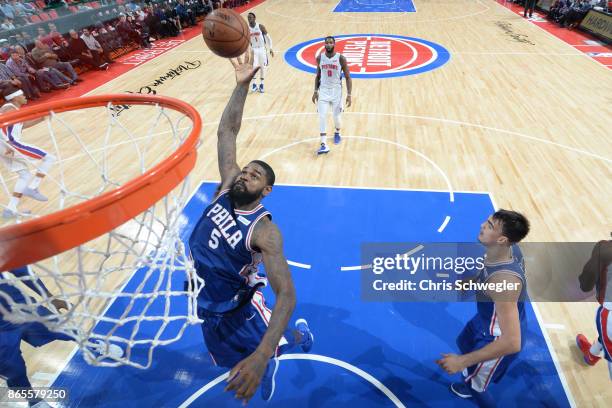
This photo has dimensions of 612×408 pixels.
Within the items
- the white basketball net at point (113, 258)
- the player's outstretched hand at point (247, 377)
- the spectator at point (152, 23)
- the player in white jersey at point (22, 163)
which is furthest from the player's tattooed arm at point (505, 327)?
the spectator at point (152, 23)

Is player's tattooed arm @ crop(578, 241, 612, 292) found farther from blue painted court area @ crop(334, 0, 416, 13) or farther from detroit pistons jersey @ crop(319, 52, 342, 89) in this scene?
blue painted court area @ crop(334, 0, 416, 13)

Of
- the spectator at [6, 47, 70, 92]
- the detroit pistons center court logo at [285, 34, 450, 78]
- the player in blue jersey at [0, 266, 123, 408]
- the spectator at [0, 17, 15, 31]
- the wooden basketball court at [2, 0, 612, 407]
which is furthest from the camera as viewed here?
the spectator at [0, 17, 15, 31]

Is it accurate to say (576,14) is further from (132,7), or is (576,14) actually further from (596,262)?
(132,7)

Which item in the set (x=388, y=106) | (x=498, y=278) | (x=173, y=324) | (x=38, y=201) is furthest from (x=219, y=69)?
(x=498, y=278)

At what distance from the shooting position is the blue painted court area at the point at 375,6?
1800cm

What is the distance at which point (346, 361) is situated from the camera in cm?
336

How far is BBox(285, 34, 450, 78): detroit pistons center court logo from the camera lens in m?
10.4

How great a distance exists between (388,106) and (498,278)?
6426mm

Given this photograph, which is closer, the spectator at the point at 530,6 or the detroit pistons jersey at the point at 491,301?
the detroit pistons jersey at the point at 491,301

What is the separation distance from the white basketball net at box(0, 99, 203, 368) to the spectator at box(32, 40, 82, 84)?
2.85 metres

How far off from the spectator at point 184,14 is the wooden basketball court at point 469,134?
5140 mm

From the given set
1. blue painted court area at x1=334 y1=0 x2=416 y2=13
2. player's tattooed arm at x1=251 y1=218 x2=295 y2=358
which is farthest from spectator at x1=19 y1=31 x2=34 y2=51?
blue painted court area at x1=334 y1=0 x2=416 y2=13

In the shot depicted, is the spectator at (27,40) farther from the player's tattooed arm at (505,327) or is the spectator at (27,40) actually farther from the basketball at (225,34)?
the player's tattooed arm at (505,327)

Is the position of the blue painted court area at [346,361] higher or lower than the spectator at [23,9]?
lower
